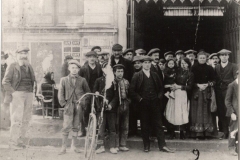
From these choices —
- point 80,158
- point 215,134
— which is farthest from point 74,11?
point 215,134

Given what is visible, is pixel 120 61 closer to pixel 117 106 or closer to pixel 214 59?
pixel 117 106

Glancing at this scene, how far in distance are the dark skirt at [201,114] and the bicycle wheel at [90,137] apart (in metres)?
1.61

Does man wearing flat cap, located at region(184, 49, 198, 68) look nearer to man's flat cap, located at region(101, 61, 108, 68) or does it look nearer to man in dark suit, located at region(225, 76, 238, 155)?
man in dark suit, located at region(225, 76, 238, 155)

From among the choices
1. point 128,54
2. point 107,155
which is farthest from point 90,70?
point 107,155

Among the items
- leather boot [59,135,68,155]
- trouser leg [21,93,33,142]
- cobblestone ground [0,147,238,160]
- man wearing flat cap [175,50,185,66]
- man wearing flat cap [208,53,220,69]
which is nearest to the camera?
cobblestone ground [0,147,238,160]

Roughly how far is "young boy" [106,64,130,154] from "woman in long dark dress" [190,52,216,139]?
3.55 feet

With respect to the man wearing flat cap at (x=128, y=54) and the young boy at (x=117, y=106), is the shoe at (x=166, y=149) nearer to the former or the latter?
the young boy at (x=117, y=106)

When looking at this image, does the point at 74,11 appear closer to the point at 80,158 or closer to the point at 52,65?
the point at 52,65

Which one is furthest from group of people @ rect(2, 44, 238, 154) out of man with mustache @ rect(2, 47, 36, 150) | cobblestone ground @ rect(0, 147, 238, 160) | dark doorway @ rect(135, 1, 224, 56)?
dark doorway @ rect(135, 1, 224, 56)

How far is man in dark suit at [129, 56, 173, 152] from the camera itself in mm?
6082

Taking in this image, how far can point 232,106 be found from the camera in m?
5.97

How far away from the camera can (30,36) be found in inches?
246

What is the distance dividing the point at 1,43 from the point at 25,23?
479 mm

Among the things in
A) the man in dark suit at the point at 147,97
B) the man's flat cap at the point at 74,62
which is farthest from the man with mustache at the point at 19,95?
the man in dark suit at the point at 147,97
